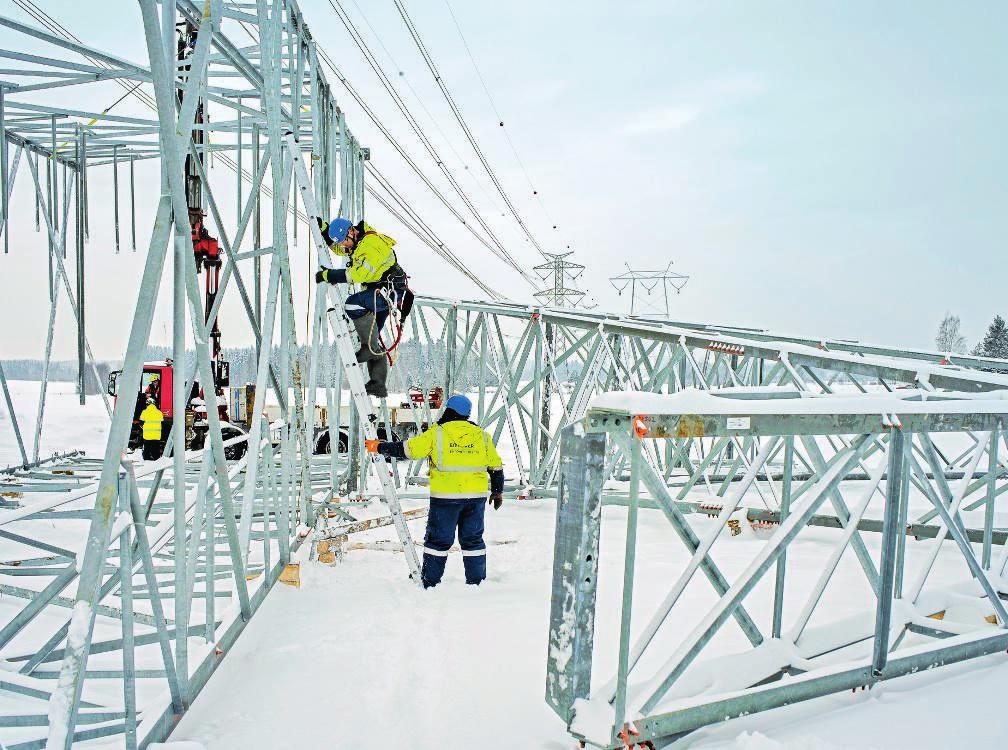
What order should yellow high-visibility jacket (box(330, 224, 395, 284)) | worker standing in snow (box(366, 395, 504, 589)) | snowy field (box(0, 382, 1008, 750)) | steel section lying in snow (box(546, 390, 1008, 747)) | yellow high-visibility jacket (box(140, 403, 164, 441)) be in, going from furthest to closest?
yellow high-visibility jacket (box(140, 403, 164, 441)) < yellow high-visibility jacket (box(330, 224, 395, 284)) < worker standing in snow (box(366, 395, 504, 589)) < snowy field (box(0, 382, 1008, 750)) < steel section lying in snow (box(546, 390, 1008, 747))

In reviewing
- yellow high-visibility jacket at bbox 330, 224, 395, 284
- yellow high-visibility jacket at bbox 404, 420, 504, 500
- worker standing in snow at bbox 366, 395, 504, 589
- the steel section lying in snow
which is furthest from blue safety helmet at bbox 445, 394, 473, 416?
the steel section lying in snow

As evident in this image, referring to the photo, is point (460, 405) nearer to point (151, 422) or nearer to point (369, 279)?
point (369, 279)

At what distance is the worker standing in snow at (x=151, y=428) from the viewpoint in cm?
1218

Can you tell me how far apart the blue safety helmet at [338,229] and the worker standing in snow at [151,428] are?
790cm

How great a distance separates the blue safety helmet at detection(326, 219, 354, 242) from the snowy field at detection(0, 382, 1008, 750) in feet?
9.94

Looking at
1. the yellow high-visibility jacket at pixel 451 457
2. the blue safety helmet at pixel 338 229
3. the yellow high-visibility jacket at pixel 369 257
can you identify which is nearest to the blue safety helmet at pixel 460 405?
the yellow high-visibility jacket at pixel 451 457

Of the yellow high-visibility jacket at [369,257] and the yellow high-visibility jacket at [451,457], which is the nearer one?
the yellow high-visibility jacket at [451,457]

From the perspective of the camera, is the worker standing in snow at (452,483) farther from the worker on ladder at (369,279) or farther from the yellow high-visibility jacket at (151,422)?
the yellow high-visibility jacket at (151,422)

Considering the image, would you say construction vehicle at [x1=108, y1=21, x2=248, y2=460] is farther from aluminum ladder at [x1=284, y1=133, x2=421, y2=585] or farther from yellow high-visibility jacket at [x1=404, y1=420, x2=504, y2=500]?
yellow high-visibility jacket at [x1=404, y1=420, x2=504, y2=500]

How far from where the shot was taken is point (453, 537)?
5875 mm

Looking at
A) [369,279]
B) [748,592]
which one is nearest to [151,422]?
[369,279]

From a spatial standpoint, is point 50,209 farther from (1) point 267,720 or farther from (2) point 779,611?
(2) point 779,611

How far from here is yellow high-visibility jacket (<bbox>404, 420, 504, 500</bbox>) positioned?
5.74 m

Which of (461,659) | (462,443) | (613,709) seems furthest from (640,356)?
(613,709)
